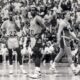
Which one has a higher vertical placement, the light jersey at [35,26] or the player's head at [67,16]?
the player's head at [67,16]

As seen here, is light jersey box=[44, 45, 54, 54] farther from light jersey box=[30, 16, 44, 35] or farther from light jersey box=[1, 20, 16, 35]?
light jersey box=[30, 16, 44, 35]

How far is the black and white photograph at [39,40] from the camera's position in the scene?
12.0 m

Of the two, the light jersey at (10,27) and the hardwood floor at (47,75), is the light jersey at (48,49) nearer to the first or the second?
the hardwood floor at (47,75)

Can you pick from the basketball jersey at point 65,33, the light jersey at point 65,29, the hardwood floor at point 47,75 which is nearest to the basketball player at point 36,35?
the hardwood floor at point 47,75

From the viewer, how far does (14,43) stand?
1298 cm

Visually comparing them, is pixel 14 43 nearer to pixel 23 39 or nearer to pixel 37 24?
pixel 37 24

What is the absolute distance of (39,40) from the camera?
11.8 metres

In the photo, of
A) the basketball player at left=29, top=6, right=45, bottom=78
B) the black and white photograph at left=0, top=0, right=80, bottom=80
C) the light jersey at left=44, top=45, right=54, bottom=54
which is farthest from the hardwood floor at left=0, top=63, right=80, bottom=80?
the light jersey at left=44, top=45, right=54, bottom=54

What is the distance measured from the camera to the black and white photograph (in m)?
12.0

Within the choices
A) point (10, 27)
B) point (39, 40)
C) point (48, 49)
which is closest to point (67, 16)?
point (39, 40)

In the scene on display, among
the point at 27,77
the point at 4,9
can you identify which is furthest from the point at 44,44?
the point at 27,77

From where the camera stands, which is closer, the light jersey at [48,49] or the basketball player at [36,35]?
the basketball player at [36,35]

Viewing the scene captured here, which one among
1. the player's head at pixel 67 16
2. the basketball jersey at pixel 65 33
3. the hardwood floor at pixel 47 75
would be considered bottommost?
the hardwood floor at pixel 47 75

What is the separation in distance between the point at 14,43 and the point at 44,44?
11.3 feet
